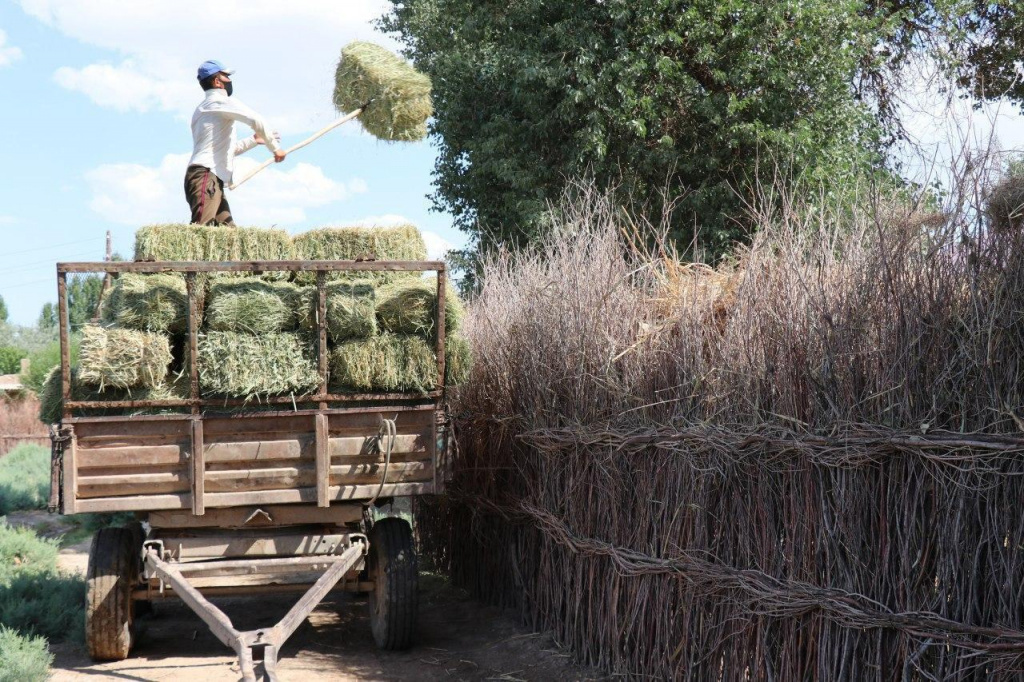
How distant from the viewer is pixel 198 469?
20.0 ft

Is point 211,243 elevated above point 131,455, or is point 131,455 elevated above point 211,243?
point 211,243

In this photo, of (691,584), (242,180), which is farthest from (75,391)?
(691,584)

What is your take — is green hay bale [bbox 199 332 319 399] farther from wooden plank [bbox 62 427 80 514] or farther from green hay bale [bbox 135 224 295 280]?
green hay bale [bbox 135 224 295 280]

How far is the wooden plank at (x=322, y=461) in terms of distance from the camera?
6219mm

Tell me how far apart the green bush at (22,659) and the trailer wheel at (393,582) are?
2067mm

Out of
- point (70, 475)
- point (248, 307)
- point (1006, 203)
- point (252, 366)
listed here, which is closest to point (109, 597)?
point (70, 475)

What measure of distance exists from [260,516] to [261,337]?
1.17m

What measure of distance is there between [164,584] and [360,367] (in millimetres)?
1786

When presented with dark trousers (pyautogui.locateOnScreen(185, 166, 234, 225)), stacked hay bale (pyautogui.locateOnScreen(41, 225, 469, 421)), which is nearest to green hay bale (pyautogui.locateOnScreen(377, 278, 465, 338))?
stacked hay bale (pyautogui.locateOnScreen(41, 225, 469, 421))

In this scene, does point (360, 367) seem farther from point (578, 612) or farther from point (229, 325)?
point (578, 612)

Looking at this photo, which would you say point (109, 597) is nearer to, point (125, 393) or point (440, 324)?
point (125, 393)

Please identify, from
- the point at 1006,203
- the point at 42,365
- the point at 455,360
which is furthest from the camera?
the point at 42,365

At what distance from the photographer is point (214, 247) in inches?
278

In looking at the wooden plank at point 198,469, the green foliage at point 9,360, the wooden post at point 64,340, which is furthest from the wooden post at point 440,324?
the green foliage at point 9,360
